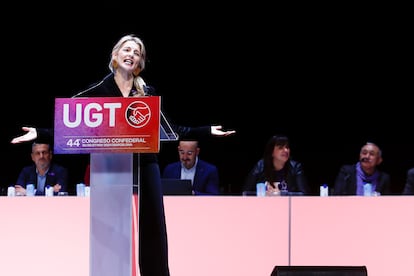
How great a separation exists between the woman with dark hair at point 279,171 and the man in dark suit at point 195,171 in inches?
11.3

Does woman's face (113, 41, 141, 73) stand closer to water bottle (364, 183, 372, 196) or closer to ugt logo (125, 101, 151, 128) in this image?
ugt logo (125, 101, 151, 128)

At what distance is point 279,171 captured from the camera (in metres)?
5.51

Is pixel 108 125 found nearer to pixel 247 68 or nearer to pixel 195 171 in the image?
pixel 195 171

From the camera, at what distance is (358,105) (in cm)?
662

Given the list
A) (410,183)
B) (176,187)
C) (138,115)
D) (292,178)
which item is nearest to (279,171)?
(292,178)

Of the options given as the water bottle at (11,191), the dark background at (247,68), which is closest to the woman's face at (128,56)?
the water bottle at (11,191)

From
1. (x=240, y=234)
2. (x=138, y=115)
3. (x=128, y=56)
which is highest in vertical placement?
(x=128, y=56)

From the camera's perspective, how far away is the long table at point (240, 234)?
4094 millimetres

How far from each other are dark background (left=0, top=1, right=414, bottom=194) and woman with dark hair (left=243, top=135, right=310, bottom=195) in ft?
3.52

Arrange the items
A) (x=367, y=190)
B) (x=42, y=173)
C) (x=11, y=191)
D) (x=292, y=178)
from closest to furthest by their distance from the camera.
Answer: (x=11, y=191) < (x=367, y=190) < (x=292, y=178) < (x=42, y=173)

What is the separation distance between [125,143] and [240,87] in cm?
407

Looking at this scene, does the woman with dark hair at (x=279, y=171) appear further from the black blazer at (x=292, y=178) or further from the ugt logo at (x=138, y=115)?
the ugt logo at (x=138, y=115)

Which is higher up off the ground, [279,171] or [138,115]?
[138,115]

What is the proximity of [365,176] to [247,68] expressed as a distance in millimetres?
1579
